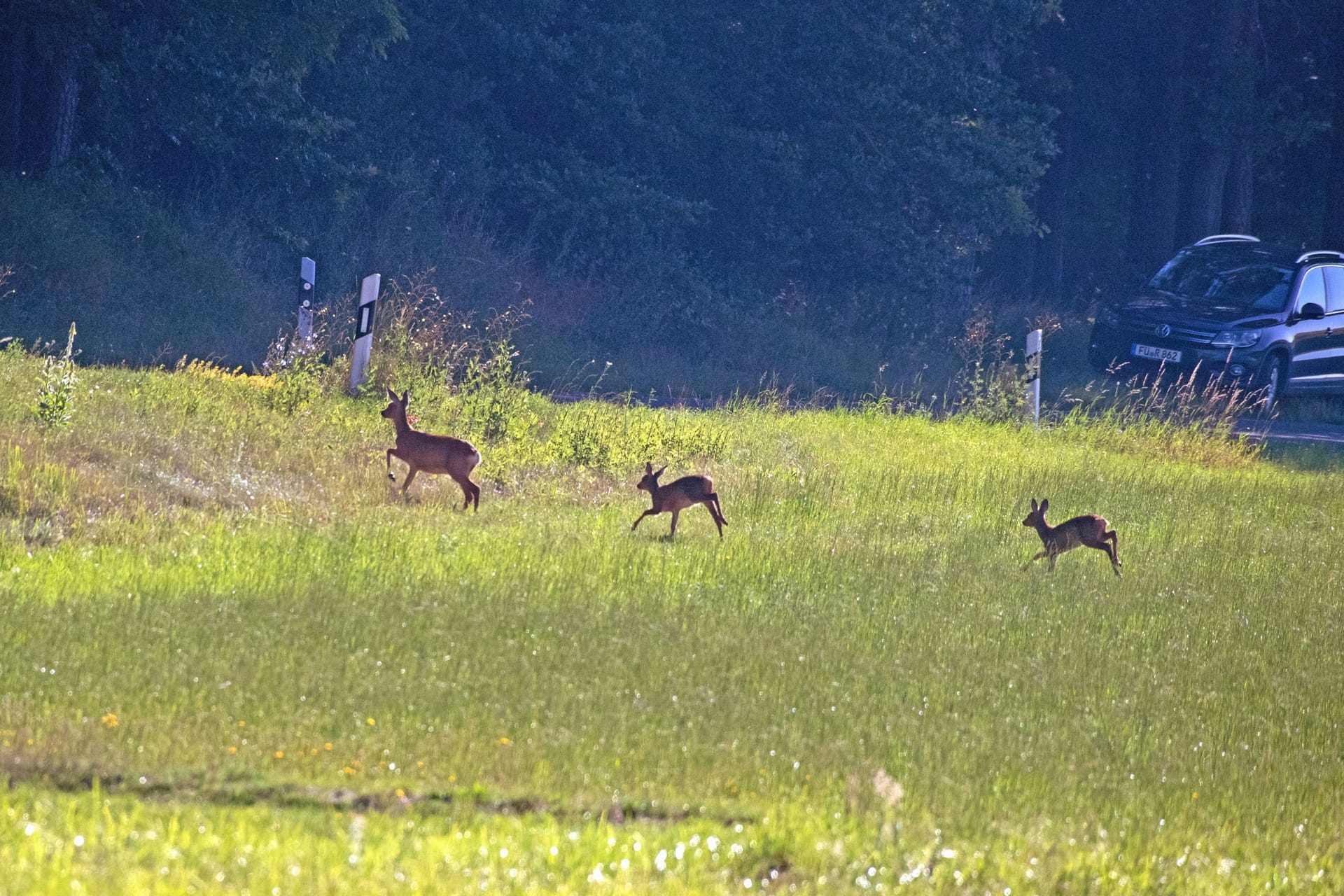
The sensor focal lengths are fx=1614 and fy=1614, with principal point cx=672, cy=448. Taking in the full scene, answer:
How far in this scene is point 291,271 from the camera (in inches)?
979

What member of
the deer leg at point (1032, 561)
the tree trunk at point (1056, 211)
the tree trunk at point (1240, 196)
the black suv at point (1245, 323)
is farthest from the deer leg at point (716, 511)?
the tree trunk at point (1056, 211)

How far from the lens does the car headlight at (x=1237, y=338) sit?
22406mm

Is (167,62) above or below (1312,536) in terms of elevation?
above

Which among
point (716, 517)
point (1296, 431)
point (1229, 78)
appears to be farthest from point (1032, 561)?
point (1229, 78)

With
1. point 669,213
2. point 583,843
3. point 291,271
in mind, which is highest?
point 669,213

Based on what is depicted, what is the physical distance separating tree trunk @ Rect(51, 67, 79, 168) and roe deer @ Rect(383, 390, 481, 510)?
14.4 meters

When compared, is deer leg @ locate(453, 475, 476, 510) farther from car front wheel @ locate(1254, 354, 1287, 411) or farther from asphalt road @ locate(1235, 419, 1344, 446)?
car front wheel @ locate(1254, 354, 1287, 411)

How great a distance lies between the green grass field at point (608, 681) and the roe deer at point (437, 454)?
292 mm

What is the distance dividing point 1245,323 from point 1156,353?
1.28 m

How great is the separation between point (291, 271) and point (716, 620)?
716 inches

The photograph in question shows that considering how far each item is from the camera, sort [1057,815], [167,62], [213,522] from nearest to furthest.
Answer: [1057,815] < [213,522] < [167,62]

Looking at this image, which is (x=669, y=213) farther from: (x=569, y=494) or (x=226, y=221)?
(x=569, y=494)

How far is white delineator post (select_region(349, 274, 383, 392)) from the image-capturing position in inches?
589

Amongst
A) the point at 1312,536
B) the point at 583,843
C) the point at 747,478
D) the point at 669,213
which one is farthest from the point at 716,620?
the point at 669,213
